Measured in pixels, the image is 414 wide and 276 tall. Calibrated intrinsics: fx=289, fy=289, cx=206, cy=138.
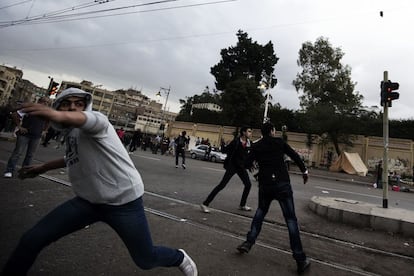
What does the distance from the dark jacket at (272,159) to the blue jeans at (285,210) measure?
0.09 m

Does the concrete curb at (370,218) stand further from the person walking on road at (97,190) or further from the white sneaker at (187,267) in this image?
the person walking on road at (97,190)

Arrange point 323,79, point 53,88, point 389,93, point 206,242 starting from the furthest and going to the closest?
point 323,79 < point 53,88 < point 389,93 < point 206,242

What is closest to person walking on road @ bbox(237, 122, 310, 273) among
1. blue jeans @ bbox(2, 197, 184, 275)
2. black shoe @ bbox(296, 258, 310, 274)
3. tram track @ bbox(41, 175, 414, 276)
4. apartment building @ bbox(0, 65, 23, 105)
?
black shoe @ bbox(296, 258, 310, 274)

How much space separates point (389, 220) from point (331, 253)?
228cm

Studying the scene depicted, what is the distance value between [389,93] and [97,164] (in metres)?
7.96

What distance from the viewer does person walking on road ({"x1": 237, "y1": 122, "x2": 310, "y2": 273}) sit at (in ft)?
11.8

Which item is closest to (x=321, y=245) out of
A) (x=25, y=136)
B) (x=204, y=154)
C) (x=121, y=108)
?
(x=25, y=136)

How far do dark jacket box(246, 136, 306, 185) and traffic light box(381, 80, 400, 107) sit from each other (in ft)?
16.7

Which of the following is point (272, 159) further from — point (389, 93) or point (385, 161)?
point (389, 93)

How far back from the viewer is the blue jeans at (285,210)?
3439 millimetres

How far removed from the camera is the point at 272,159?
12.6 ft

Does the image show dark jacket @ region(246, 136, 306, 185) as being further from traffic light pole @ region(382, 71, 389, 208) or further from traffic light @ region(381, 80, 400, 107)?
traffic light @ region(381, 80, 400, 107)

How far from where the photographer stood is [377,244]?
4949 mm

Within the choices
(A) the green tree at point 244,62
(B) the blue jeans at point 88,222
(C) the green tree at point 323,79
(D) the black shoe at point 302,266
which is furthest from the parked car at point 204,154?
(B) the blue jeans at point 88,222
